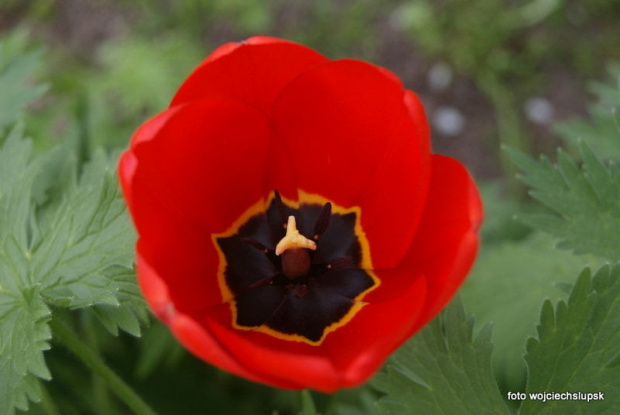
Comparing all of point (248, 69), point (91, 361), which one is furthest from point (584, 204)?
point (91, 361)

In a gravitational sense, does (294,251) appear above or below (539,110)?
above

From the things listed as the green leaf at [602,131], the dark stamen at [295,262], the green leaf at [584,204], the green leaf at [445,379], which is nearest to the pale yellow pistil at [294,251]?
the dark stamen at [295,262]

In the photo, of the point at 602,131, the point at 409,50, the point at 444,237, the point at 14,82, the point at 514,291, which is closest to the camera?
the point at 444,237

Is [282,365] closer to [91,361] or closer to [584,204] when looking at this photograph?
[91,361]

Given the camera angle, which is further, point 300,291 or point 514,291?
point 514,291

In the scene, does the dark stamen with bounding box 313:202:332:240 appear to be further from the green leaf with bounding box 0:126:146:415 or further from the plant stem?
the plant stem

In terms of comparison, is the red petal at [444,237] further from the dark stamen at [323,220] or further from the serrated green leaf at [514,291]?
the serrated green leaf at [514,291]

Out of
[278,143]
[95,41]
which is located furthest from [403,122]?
[95,41]

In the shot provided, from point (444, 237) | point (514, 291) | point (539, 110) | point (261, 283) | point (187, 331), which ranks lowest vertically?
point (539, 110)
